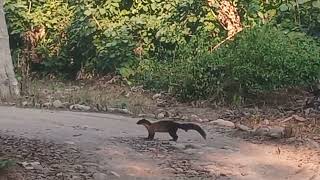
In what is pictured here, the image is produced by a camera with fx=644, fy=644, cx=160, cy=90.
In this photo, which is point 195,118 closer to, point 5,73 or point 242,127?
point 242,127

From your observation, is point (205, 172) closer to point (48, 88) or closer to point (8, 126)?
point (8, 126)

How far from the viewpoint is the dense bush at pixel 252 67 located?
932 centimetres

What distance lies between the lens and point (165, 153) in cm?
617

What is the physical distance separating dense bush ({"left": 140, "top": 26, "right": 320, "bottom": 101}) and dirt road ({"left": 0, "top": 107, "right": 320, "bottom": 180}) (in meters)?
1.74

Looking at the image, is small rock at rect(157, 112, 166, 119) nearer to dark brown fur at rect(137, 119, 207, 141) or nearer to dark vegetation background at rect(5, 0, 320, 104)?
dark vegetation background at rect(5, 0, 320, 104)

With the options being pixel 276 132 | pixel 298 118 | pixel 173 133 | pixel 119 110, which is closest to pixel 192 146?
pixel 173 133

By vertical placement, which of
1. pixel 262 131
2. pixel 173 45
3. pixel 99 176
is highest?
pixel 173 45

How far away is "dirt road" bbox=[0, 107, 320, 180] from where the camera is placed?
5.54m

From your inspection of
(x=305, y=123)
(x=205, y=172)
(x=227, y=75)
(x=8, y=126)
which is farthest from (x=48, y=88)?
(x=205, y=172)

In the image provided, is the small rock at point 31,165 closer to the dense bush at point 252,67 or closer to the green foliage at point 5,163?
the green foliage at point 5,163

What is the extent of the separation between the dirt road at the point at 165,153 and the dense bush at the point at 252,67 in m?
1.74

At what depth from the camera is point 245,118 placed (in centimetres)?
849

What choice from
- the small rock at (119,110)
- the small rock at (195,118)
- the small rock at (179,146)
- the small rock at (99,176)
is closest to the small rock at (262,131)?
the small rock at (195,118)

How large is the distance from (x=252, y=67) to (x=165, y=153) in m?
3.57
